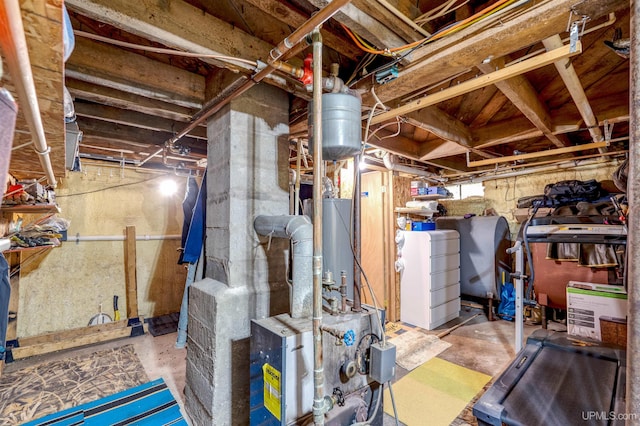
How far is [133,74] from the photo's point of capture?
175 centimetres

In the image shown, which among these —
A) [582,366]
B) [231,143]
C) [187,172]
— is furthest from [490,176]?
[187,172]

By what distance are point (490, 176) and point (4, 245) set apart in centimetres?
546

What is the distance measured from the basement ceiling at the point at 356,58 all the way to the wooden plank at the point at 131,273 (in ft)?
5.62

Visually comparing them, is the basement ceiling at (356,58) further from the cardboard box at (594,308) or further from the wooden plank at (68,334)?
the wooden plank at (68,334)

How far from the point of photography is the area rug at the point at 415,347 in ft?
9.62

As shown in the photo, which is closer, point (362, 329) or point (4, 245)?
point (4, 245)

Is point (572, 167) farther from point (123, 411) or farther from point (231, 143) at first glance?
point (123, 411)

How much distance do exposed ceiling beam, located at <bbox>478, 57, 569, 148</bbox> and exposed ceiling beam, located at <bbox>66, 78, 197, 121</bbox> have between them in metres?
2.01

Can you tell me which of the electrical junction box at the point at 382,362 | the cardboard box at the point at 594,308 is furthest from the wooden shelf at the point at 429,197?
the electrical junction box at the point at 382,362

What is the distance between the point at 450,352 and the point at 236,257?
2.74 m

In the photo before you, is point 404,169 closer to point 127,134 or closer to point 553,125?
point 553,125

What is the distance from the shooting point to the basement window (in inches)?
203

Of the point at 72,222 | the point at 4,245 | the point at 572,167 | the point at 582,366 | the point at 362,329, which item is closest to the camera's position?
the point at 4,245

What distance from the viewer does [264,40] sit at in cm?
166
